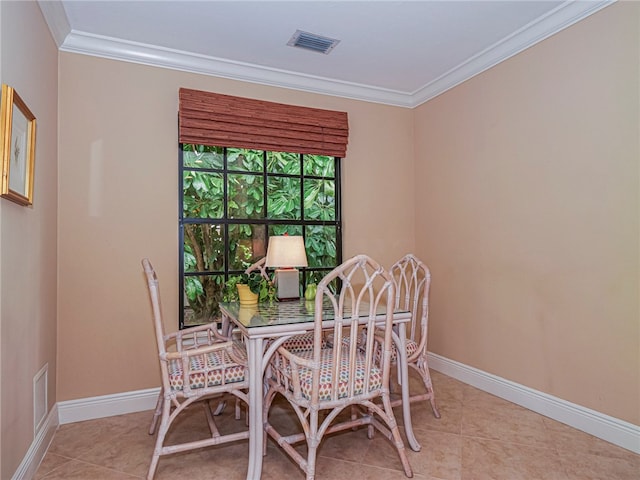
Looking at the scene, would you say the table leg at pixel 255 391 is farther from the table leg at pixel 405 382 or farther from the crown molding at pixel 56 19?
the crown molding at pixel 56 19

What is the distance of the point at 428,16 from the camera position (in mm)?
2576

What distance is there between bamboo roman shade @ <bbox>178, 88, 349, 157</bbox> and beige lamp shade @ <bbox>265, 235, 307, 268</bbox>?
984 mm

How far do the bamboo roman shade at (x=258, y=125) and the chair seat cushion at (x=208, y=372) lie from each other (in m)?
1.65

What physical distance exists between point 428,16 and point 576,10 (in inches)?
34.1

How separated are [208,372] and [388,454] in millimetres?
1083

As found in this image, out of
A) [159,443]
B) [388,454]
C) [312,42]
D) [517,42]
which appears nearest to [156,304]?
[159,443]

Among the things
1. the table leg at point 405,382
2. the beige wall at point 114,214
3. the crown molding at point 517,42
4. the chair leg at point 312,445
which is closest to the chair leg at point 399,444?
the table leg at point 405,382

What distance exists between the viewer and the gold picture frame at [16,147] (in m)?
1.67

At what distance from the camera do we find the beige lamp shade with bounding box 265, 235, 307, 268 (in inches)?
104

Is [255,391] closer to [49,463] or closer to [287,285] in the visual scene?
[287,285]

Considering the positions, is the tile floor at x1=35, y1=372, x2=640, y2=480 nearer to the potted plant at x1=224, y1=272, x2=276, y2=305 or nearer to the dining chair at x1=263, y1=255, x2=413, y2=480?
the dining chair at x1=263, y1=255, x2=413, y2=480

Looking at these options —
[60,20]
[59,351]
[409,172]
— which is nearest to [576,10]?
[409,172]

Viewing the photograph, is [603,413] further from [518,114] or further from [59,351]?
[59,351]

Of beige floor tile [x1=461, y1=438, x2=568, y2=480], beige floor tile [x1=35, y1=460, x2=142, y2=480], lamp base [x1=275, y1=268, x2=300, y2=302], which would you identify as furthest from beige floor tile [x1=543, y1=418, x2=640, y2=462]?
beige floor tile [x1=35, y1=460, x2=142, y2=480]
